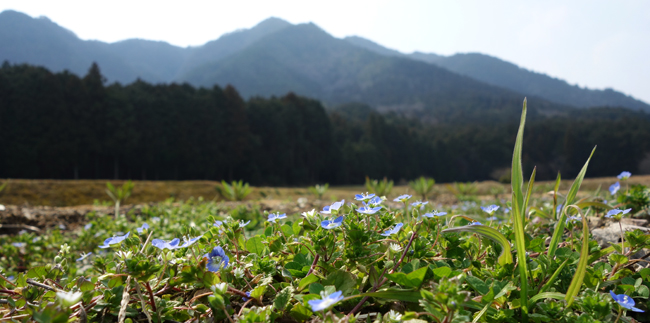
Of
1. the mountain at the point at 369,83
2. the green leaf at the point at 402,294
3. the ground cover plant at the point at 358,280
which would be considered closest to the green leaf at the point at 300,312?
the ground cover plant at the point at 358,280

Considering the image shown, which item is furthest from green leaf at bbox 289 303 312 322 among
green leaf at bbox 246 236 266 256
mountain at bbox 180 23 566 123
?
mountain at bbox 180 23 566 123

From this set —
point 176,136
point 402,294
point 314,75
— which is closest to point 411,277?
point 402,294

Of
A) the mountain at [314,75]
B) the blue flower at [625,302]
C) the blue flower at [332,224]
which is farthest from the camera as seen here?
the mountain at [314,75]

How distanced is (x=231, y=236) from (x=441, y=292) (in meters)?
0.64

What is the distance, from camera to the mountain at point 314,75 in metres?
111

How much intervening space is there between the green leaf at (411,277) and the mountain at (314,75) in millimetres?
108238

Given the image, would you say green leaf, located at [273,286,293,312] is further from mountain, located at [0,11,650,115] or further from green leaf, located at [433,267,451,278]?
mountain, located at [0,11,650,115]

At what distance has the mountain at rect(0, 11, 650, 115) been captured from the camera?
11075 centimetres

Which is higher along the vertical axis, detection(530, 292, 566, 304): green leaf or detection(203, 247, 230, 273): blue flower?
detection(203, 247, 230, 273): blue flower

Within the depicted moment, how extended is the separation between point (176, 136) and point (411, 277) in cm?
2690

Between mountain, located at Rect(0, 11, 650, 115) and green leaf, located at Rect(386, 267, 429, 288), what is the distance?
Answer: 355ft

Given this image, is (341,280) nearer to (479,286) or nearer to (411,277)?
(411,277)

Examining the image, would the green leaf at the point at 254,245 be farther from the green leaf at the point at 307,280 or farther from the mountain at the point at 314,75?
the mountain at the point at 314,75

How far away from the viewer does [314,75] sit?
187m
